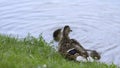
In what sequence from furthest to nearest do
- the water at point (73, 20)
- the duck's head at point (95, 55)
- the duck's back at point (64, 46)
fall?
the water at point (73, 20) < the duck's head at point (95, 55) < the duck's back at point (64, 46)

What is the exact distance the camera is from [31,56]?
9156 millimetres

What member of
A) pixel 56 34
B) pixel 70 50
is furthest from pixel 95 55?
pixel 56 34

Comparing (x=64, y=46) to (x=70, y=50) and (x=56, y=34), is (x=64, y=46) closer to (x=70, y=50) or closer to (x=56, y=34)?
(x=70, y=50)

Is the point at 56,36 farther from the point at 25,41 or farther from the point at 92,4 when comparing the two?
the point at 92,4

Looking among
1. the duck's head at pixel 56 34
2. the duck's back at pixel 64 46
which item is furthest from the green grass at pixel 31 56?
the duck's head at pixel 56 34

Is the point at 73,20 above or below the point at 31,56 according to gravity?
below

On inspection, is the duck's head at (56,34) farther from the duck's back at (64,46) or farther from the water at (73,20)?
the duck's back at (64,46)

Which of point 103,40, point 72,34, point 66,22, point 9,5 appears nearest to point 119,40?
point 103,40

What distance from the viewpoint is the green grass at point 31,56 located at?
7.70 meters

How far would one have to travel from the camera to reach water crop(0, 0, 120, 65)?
523 inches

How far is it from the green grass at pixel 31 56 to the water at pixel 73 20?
1894 mm

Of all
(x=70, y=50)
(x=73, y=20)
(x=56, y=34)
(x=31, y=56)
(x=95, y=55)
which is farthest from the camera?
(x=73, y=20)

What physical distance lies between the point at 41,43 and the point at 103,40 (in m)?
2.66

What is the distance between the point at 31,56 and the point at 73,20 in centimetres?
657
